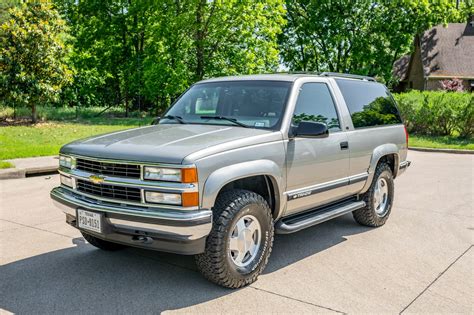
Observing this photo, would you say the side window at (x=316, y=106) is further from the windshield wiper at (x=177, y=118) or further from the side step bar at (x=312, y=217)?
the windshield wiper at (x=177, y=118)

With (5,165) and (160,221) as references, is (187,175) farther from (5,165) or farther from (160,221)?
(5,165)

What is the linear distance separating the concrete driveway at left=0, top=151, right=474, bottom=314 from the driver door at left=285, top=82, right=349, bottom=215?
70 centimetres

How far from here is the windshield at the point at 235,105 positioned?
493cm

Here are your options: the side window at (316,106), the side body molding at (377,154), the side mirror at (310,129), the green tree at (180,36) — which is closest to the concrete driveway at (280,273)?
the side body molding at (377,154)

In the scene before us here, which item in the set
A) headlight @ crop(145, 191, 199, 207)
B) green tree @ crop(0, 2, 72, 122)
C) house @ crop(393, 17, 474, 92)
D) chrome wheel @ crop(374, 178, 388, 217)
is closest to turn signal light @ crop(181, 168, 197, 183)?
headlight @ crop(145, 191, 199, 207)

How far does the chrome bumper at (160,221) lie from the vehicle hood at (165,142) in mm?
426

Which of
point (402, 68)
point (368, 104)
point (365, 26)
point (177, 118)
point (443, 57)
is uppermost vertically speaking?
point (365, 26)

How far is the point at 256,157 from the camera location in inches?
171

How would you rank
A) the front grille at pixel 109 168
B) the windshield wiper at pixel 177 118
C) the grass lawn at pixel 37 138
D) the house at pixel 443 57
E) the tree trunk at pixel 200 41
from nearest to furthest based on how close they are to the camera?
the front grille at pixel 109 168
the windshield wiper at pixel 177 118
the grass lawn at pixel 37 138
the tree trunk at pixel 200 41
the house at pixel 443 57

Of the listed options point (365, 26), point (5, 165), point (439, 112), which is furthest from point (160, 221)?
point (365, 26)

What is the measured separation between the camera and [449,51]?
126ft

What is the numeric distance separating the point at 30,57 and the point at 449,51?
32.6m

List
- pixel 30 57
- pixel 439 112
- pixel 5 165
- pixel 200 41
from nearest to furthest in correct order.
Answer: pixel 5 165 → pixel 30 57 → pixel 439 112 → pixel 200 41

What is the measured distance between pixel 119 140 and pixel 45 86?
16.8 m
